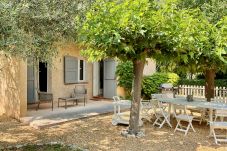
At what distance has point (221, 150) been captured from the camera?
27.2 feet

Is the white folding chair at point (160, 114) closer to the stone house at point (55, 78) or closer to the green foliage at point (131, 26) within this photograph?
the green foliage at point (131, 26)

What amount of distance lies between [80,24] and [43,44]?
1227 mm

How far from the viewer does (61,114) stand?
40.7 feet

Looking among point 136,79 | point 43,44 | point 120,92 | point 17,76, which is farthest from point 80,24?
point 120,92

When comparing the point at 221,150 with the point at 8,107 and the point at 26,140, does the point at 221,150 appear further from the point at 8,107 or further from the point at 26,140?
the point at 8,107

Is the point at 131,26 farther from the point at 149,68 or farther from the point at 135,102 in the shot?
the point at 149,68

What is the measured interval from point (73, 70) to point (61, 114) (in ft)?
14.4

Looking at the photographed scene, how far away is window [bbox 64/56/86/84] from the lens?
15953 mm

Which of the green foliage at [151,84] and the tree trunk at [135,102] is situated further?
the green foliage at [151,84]

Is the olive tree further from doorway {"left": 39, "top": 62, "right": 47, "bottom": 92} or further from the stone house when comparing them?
doorway {"left": 39, "top": 62, "right": 47, "bottom": 92}

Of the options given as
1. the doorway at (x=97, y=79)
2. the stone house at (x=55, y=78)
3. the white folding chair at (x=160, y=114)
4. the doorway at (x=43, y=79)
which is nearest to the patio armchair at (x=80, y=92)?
the stone house at (x=55, y=78)

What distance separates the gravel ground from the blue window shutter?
509 cm

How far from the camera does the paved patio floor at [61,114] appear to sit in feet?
35.7

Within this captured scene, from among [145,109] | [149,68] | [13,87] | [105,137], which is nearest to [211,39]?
[145,109]
